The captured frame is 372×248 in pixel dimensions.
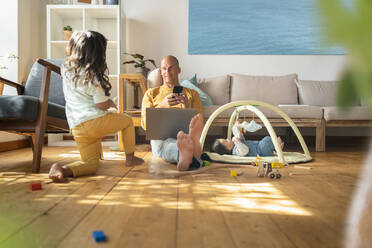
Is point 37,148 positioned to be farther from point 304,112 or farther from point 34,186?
point 304,112

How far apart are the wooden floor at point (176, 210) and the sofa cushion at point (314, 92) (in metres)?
2.25

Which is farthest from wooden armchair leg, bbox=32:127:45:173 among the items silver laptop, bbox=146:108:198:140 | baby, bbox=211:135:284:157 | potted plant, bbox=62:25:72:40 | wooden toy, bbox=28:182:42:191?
potted plant, bbox=62:25:72:40

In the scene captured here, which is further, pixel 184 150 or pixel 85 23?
pixel 85 23

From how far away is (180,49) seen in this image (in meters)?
4.46

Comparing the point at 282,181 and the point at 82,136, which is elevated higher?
the point at 82,136

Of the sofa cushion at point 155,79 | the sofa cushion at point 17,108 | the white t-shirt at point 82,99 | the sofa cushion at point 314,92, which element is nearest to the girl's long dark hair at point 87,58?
the white t-shirt at point 82,99

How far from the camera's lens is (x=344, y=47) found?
11cm

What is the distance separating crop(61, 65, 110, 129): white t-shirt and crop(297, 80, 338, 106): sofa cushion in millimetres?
2974

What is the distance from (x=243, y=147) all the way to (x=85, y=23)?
2.60 metres

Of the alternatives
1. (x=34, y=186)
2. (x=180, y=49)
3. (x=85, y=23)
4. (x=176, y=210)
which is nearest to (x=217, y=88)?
(x=180, y=49)

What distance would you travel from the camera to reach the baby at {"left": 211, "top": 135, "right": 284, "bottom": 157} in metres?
2.69

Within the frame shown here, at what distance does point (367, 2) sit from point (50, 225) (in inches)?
42.6

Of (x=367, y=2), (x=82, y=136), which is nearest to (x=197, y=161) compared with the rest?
(x=82, y=136)

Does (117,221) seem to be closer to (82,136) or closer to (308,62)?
(82,136)
